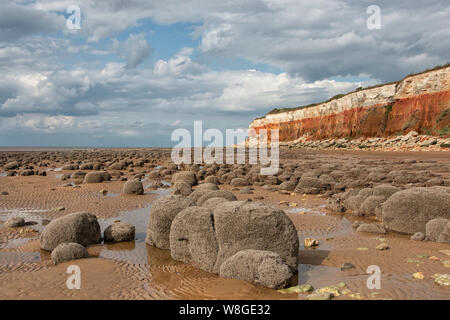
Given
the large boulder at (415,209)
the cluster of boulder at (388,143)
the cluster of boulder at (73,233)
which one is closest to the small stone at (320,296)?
the large boulder at (415,209)

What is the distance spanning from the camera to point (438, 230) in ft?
Answer: 27.5

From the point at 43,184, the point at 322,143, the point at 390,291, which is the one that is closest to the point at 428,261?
the point at 390,291

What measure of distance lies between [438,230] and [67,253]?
8727mm

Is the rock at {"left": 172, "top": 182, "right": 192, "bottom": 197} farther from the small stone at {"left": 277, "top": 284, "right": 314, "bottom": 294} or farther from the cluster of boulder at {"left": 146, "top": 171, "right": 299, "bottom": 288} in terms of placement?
the small stone at {"left": 277, "top": 284, "right": 314, "bottom": 294}

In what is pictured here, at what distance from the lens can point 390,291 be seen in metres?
5.60

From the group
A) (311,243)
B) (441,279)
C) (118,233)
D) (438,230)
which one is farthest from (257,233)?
(438,230)

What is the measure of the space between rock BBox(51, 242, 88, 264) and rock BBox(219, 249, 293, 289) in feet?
11.0

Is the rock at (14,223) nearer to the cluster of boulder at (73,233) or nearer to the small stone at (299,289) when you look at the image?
the cluster of boulder at (73,233)

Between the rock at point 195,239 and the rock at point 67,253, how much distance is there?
2.02m

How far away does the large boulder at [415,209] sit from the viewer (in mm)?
8922

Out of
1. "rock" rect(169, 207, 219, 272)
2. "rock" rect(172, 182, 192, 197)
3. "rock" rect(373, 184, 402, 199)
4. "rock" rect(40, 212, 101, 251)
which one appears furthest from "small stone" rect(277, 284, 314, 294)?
"rock" rect(172, 182, 192, 197)

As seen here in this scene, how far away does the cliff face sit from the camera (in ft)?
137

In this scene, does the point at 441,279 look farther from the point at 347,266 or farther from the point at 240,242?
the point at 240,242
